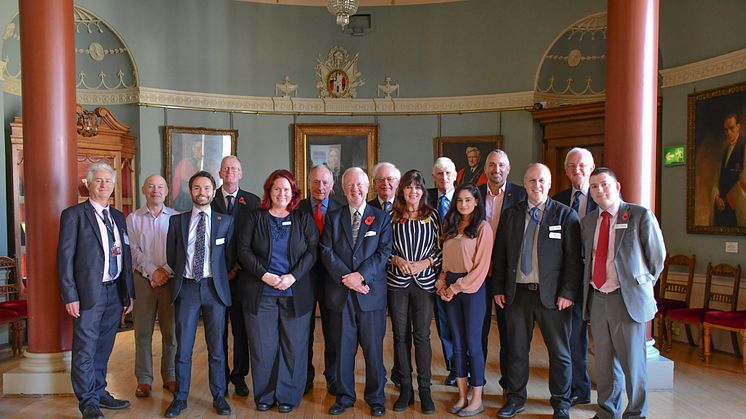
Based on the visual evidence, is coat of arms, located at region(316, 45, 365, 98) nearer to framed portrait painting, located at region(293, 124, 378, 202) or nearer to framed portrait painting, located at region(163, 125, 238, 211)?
framed portrait painting, located at region(293, 124, 378, 202)

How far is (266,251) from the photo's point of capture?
4.05 metres

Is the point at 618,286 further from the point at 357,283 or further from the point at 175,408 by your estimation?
the point at 175,408

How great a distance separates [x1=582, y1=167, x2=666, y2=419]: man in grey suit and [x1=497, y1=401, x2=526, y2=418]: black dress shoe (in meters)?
0.55

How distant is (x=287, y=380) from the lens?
4.21m

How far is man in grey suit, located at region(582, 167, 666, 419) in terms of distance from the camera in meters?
3.71

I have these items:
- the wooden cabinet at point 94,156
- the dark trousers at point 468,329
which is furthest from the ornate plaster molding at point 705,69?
the wooden cabinet at point 94,156

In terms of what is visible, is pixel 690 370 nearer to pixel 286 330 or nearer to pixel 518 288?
pixel 518 288

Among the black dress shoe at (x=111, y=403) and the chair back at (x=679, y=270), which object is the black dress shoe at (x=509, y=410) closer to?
the black dress shoe at (x=111, y=403)

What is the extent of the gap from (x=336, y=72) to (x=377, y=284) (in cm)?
540

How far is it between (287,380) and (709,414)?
298 centimetres

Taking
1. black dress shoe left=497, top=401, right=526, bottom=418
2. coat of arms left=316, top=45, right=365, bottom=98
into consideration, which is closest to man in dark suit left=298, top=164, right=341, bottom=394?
black dress shoe left=497, top=401, right=526, bottom=418

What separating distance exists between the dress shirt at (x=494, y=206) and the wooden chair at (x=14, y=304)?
4.68 meters

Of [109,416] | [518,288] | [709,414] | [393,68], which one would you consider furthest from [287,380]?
[393,68]

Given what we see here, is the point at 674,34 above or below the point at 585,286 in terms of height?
above
